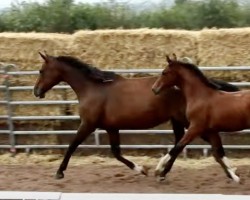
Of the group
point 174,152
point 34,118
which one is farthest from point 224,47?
point 34,118

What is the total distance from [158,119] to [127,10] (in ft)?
14.0

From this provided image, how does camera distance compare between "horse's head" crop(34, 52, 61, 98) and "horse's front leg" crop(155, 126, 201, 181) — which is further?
"horse's head" crop(34, 52, 61, 98)

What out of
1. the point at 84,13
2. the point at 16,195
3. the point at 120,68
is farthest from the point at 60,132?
the point at 16,195

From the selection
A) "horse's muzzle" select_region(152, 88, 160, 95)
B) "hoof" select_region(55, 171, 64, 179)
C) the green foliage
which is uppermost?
the green foliage

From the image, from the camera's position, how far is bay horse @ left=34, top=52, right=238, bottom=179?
741 cm

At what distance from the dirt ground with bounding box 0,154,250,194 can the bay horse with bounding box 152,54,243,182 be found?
0.27 meters

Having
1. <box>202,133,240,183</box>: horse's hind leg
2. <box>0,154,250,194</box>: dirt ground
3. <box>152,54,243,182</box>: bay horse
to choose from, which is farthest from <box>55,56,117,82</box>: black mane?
<box>202,133,240,183</box>: horse's hind leg

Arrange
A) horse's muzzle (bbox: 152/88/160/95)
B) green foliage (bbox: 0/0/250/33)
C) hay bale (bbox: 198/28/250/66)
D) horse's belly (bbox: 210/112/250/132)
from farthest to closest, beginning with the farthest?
green foliage (bbox: 0/0/250/33) < hay bale (bbox: 198/28/250/66) < horse's muzzle (bbox: 152/88/160/95) < horse's belly (bbox: 210/112/250/132)

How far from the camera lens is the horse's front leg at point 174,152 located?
23.0 feet

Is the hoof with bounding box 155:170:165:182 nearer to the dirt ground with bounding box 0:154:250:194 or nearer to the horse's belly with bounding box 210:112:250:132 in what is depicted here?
the dirt ground with bounding box 0:154:250:194

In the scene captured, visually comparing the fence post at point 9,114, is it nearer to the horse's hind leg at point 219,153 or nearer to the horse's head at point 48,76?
the horse's head at point 48,76

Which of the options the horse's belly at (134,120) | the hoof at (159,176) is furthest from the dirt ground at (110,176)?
the horse's belly at (134,120)

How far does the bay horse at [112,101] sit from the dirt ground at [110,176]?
0.29 m

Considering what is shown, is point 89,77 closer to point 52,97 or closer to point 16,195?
point 52,97
